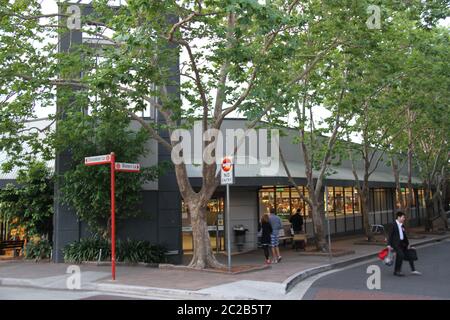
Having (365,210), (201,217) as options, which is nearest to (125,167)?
(201,217)

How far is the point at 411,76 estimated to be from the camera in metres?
17.0

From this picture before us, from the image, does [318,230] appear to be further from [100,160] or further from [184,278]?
[100,160]

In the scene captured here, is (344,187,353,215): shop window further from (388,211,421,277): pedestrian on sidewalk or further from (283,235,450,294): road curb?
(388,211,421,277): pedestrian on sidewalk

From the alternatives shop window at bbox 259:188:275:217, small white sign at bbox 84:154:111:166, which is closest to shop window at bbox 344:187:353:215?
shop window at bbox 259:188:275:217

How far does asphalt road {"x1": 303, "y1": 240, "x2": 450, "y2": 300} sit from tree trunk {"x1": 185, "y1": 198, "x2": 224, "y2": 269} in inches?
125

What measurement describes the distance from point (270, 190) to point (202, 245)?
9107mm

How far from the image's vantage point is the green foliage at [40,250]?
16.9 m

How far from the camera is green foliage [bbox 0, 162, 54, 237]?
55.5 feet

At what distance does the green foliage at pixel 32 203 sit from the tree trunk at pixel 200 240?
19.5 ft

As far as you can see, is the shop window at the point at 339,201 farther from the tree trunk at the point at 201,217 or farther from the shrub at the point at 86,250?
the shrub at the point at 86,250

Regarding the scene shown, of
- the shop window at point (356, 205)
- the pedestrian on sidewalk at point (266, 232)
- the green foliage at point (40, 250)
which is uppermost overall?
the shop window at point (356, 205)

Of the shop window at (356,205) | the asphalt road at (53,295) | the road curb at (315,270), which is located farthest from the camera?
the shop window at (356,205)

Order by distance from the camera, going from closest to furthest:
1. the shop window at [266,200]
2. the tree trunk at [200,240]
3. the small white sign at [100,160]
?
the small white sign at [100,160] < the tree trunk at [200,240] < the shop window at [266,200]

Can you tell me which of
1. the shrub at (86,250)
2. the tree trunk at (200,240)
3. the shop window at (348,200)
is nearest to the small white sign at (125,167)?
A: the tree trunk at (200,240)
